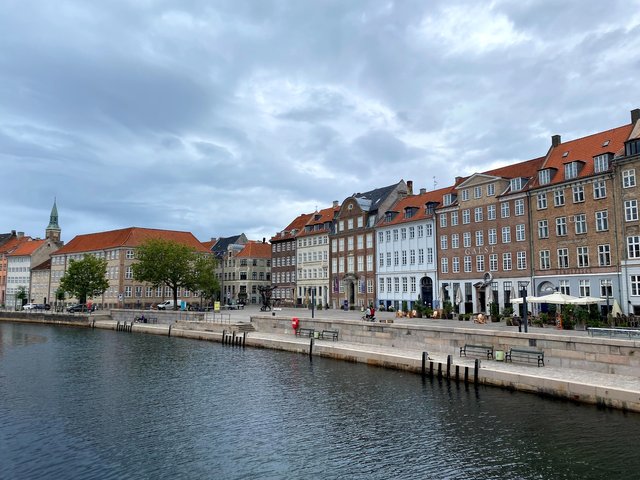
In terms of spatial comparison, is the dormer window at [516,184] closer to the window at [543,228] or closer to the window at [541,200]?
the window at [541,200]

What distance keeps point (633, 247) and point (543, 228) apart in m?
9.15

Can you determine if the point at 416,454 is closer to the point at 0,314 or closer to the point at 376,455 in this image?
the point at 376,455

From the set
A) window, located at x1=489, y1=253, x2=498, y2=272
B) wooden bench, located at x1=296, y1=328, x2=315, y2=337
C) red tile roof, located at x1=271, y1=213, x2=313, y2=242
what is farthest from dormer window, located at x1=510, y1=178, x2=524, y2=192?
red tile roof, located at x1=271, y1=213, x2=313, y2=242

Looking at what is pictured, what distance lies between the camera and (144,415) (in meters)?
21.7

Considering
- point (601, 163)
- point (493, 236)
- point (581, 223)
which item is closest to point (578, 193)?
point (581, 223)

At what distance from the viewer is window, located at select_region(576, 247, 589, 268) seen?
46344 millimetres

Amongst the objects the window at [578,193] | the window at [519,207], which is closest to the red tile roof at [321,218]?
the window at [519,207]

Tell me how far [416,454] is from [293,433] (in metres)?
4.87

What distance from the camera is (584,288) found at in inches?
1828

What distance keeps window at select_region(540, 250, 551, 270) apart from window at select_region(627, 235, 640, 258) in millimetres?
7933

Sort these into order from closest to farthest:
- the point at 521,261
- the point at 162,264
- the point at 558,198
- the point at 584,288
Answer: the point at 584,288 → the point at 558,198 → the point at 521,261 → the point at 162,264

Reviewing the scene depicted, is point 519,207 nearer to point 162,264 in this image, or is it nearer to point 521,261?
point 521,261

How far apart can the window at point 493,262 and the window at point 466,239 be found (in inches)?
141

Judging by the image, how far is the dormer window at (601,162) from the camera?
44.8 meters
